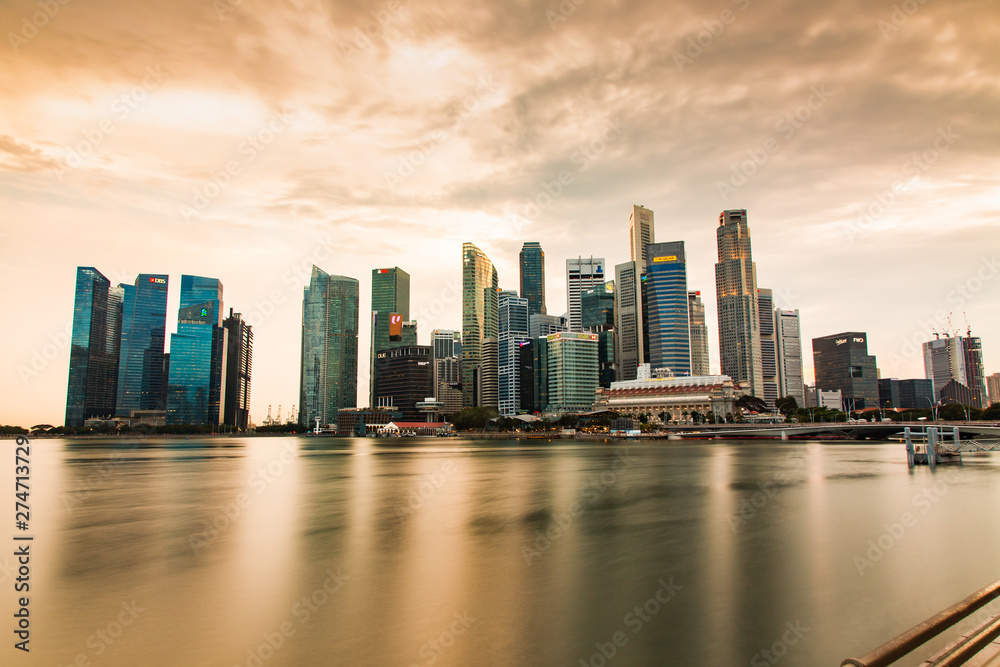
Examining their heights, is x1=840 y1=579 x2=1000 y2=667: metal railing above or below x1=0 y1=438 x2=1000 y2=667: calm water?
above

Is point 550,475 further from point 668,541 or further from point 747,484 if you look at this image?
point 668,541

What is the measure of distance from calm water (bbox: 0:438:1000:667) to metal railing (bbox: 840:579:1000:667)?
21.6ft

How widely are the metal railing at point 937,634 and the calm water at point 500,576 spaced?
21.6 feet

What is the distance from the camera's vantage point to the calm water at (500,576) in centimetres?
1653

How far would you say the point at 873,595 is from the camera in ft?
67.6

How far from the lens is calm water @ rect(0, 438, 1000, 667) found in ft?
54.2

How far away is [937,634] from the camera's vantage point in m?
8.60

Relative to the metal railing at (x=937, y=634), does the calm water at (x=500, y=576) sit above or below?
below

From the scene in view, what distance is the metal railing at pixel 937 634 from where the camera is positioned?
6914 millimetres

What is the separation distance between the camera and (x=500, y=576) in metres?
23.5

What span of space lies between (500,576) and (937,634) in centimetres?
1717

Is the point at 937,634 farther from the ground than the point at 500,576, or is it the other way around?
the point at 937,634

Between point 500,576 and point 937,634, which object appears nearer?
point 937,634

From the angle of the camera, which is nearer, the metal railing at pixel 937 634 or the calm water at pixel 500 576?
the metal railing at pixel 937 634
